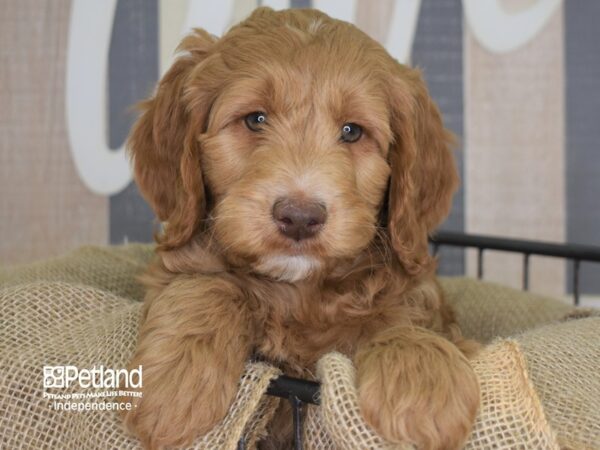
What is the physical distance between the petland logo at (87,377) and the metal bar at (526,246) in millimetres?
1210

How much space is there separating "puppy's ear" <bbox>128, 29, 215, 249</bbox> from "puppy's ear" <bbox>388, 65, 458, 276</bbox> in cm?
50

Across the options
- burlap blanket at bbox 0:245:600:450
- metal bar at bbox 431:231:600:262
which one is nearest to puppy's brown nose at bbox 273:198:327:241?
burlap blanket at bbox 0:245:600:450

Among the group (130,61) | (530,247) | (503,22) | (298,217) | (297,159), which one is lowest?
(530,247)

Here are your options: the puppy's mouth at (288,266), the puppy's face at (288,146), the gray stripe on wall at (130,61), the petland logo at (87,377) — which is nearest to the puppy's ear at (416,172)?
the puppy's face at (288,146)

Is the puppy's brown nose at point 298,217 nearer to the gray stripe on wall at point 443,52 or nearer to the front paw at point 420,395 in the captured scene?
the front paw at point 420,395

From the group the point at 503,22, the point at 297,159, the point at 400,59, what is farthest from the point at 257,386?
the point at 503,22

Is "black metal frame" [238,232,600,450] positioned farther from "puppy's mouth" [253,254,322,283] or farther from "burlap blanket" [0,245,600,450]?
"puppy's mouth" [253,254,322,283]

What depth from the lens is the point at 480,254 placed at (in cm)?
341

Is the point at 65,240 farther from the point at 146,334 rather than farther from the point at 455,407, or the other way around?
the point at 455,407

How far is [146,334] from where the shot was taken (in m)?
1.94

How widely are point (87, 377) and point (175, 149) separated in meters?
0.68

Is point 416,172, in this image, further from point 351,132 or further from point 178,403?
point 178,403

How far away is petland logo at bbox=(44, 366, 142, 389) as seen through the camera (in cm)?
187

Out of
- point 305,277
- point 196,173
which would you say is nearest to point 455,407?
point 305,277
